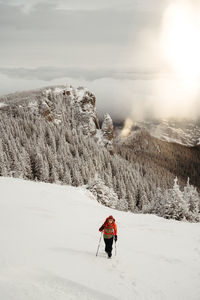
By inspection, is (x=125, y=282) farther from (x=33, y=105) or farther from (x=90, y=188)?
(x=33, y=105)

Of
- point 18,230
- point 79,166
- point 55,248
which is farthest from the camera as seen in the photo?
point 79,166

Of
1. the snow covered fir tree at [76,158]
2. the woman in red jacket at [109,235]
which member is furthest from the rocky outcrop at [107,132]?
the woman in red jacket at [109,235]

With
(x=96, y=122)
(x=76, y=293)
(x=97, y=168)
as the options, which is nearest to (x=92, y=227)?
(x=76, y=293)

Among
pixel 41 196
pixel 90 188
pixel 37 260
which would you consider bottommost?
pixel 90 188

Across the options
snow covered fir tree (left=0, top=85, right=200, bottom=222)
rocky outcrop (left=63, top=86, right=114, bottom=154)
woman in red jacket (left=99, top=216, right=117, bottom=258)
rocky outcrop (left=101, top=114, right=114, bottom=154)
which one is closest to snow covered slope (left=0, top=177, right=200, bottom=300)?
woman in red jacket (left=99, top=216, right=117, bottom=258)

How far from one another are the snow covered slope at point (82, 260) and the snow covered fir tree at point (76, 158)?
1602 cm

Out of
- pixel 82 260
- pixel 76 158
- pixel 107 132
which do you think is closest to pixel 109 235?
pixel 82 260

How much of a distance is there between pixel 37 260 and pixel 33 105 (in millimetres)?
155145

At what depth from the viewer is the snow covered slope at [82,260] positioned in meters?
6.80

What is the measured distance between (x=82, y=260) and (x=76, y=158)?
92.2 m

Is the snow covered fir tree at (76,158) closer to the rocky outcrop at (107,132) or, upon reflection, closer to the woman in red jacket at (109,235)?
the rocky outcrop at (107,132)

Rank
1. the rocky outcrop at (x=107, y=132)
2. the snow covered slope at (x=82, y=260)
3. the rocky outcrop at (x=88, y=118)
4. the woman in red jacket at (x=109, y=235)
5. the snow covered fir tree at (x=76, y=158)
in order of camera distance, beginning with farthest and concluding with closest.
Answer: the rocky outcrop at (x=88, y=118)
the rocky outcrop at (x=107, y=132)
the snow covered fir tree at (x=76, y=158)
the woman in red jacket at (x=109, y=235)
the snow covered slope at (x=82, y=260)

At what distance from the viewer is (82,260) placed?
928 centimetres

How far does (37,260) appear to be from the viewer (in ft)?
27.0
